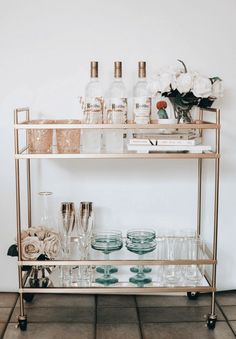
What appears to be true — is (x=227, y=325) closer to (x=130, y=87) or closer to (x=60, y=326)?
(x=60, y=326)

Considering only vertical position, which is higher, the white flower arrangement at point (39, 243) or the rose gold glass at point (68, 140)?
the rose gold glass at point (68, 140)

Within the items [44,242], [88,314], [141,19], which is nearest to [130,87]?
[141,19]

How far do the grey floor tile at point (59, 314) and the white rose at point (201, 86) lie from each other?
1135 millimetres

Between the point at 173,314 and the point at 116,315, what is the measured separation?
271mm

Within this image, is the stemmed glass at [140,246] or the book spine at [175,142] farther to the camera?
the stemmed glass at [140,246]

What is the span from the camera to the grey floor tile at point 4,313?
252 centimetres

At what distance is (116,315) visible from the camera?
2.56m

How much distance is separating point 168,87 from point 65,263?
90 cm

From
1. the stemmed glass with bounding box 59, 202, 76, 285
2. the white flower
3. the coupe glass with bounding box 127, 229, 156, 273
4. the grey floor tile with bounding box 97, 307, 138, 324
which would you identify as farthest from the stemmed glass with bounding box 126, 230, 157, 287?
the white flower

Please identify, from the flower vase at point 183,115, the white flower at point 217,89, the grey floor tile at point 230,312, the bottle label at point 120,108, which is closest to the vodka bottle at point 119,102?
the bottle label at point 120,108

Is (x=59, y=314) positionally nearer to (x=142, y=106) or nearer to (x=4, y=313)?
(x=4, y=313)

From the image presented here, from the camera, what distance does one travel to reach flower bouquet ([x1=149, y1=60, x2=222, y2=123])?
7.89 feet

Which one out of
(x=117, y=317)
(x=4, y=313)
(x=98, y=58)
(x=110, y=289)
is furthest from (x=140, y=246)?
(x=98, y=58)

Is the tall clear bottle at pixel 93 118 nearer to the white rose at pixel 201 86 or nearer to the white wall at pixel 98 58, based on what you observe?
the white wall at pixel 98 58
